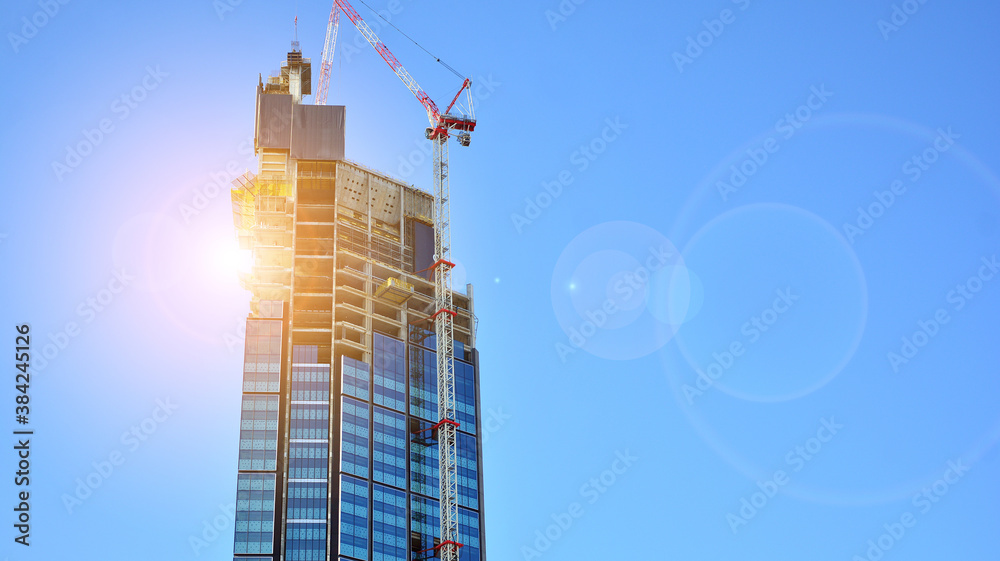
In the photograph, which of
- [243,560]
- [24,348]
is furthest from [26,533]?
[243,560]

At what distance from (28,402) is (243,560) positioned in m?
83.3

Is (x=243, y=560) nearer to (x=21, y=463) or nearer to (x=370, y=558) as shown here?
(x=370, y=558)

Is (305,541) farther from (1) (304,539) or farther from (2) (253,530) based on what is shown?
(2) (253,530)

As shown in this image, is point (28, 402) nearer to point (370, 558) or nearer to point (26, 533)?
point (26, 533)

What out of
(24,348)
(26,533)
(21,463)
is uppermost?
(24,348)

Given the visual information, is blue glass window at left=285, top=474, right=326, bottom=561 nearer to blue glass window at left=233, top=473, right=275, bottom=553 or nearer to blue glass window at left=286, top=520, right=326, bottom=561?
blue glass window at left=286, top=520, right=326, bottom=561

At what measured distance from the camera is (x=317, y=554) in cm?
19625

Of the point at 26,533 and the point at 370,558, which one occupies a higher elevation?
the point at 370,558

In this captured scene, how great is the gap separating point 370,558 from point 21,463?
9252cm

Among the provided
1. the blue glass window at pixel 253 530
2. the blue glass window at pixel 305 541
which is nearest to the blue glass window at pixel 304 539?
the blue glass window at pixel 305 541

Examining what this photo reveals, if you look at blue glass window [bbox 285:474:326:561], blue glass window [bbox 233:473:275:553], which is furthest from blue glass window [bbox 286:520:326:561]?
blue glass window [bbox 233:473:275:553]

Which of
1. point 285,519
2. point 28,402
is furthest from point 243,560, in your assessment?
point 28,402

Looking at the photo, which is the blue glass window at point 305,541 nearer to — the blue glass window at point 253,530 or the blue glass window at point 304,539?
the blue glass window at point 304,539

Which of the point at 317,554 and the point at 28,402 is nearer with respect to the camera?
the point at 28,402
